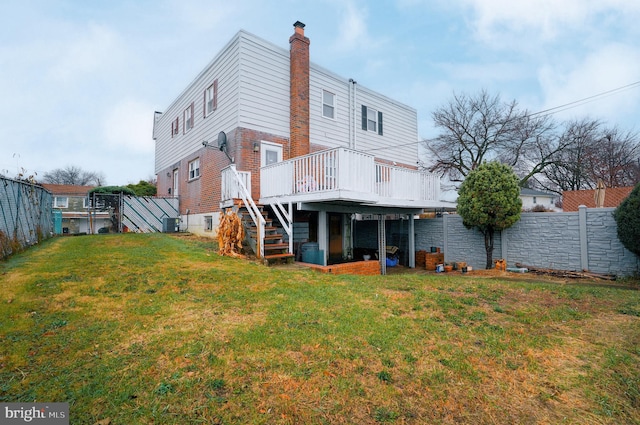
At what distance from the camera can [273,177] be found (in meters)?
9.73

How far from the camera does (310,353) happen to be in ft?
9.72

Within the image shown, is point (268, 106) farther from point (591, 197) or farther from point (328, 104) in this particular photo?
point (591, 197)

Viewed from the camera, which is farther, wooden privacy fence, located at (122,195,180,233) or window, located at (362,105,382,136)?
wooden privacy fence, located at (122,195,180,233)

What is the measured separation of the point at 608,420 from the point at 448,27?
46.5 feet

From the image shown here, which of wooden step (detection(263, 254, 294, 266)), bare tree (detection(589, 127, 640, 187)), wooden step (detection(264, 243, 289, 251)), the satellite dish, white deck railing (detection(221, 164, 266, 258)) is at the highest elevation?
bare tree (detection(589, 127, 640, 187))

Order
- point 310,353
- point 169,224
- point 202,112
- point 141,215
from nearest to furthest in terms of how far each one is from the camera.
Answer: point 310,353, point 202,112, point 169,224, point 141,215

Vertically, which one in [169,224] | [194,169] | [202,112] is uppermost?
[202,112]

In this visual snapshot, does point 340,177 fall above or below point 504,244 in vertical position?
above

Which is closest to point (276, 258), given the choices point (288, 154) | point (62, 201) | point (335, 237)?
point (288, 154)

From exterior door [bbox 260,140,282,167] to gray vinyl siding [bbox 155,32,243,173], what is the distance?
1.20m

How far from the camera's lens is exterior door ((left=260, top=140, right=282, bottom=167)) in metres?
10.8

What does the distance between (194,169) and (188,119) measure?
257cm

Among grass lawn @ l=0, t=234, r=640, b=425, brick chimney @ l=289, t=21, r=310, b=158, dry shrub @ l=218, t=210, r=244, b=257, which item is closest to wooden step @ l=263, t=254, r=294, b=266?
dry shrub @ l=218, t=210, r=244, b=257

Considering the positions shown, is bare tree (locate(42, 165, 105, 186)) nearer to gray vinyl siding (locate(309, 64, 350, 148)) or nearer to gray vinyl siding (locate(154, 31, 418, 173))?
gray vinyl siding (locate(154, 31, 418, 173))
